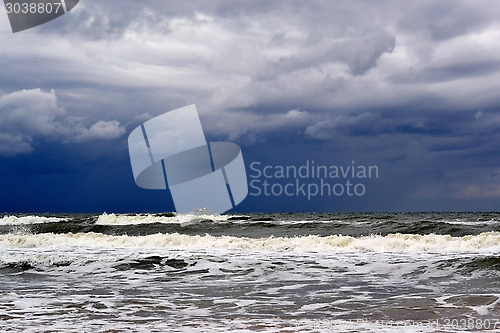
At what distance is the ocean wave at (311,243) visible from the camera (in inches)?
629

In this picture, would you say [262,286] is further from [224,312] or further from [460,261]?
[460,261]

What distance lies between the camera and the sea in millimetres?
6480

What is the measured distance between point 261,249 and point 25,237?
10730 mm

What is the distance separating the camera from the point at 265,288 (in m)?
9.54

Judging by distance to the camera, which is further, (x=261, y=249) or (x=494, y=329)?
(x=261, y=249)

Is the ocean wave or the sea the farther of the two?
the ocean wave

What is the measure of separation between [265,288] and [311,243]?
7829 millimetres

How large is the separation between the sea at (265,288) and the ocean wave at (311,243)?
0.20 ft

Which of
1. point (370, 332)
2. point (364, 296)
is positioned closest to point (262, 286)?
point (364, 296)

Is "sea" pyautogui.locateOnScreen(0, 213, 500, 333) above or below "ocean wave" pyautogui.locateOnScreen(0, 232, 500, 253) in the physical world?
above

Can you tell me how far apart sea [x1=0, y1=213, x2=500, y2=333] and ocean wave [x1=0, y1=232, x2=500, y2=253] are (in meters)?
0.06

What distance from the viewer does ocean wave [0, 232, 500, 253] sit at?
1598cm

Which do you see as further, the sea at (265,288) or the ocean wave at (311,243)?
the ocean wave at (311,243)

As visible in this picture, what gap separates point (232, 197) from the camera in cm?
1268
